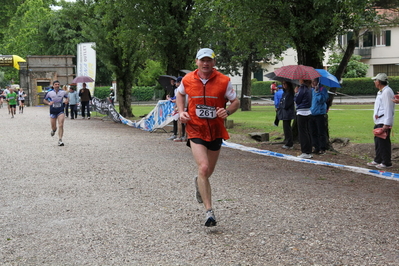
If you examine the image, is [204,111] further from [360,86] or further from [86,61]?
[360,86]

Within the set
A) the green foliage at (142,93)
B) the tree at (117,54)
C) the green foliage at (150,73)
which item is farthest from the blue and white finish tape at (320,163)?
the green foliage at (142,93)

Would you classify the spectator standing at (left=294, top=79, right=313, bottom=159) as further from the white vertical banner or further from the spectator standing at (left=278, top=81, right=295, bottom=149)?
the white vertical banner

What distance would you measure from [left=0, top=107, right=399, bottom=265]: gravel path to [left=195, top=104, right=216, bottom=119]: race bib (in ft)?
3.84

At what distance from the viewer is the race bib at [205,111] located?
647cm

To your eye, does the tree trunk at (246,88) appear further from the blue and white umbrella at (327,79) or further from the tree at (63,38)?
the tree at (63,38)

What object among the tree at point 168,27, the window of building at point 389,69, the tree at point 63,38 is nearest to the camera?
the tree at point 168,27

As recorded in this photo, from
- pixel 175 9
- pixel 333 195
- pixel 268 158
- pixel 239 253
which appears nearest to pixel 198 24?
pixel 175 9

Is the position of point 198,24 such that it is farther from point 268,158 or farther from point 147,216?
point 147,216

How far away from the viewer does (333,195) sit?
850 cm

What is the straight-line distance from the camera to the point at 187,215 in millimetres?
6988

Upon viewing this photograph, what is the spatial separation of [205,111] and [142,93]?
59.9 metres

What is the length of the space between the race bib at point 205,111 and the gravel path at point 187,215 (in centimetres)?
117

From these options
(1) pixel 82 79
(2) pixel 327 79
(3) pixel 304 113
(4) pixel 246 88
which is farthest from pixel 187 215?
(4) pixel 246 88

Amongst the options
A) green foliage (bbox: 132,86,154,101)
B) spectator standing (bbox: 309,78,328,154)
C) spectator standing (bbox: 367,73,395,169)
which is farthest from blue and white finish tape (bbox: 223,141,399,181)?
green foliage (bbox: 132,86,154,101)
